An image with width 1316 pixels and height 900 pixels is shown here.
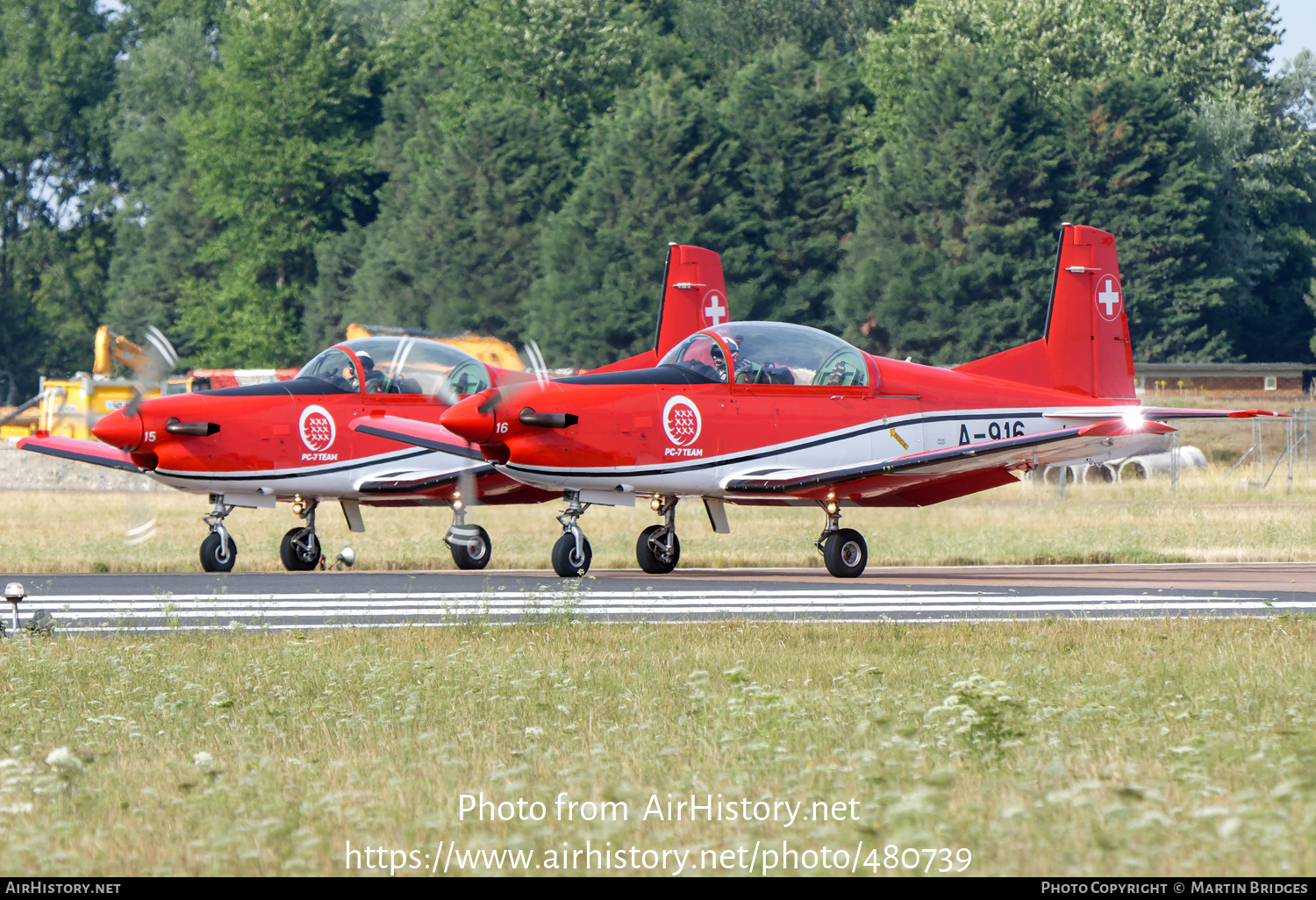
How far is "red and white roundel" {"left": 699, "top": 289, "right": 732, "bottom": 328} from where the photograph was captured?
74.0ft

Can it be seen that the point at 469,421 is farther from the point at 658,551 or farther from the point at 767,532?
the point at 767,532

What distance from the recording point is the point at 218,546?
1756 cm

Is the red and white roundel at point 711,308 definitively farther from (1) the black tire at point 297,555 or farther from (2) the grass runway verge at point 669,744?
(2) the grass runway verge at point 669,744

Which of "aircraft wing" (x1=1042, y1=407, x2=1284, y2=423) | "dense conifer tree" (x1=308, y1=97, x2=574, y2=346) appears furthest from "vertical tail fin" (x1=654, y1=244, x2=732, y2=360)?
"dense conifer tree" (x1=308, y1=97, x2=574, y2=346)

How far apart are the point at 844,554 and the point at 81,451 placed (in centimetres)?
879

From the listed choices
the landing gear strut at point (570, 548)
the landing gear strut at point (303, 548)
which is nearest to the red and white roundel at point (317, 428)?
the landing gear strut at point (303, 548)

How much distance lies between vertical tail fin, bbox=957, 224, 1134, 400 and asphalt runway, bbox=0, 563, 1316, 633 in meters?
2.35

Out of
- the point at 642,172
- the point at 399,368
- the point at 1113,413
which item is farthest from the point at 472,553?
the point at 642,172

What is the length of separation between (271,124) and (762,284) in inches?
1046

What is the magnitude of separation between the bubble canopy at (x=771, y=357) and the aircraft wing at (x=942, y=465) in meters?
0.94

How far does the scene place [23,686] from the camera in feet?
27.3

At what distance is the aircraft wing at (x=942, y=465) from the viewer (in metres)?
15.9

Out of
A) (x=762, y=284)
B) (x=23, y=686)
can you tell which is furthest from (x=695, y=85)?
(x=23, y=686)

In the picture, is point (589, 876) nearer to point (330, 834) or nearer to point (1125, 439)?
point (330, 834)
